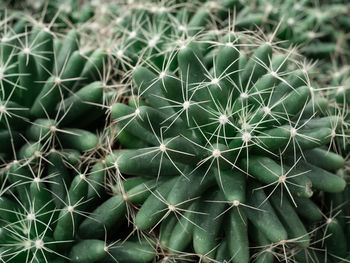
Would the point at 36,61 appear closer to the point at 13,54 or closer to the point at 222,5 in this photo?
the point at 13,54

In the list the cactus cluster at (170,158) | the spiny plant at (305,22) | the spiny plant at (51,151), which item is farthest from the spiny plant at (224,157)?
the spiny plant at (305,22)

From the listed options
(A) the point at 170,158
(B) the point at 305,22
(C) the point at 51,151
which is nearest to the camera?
(A) the point at 170,158

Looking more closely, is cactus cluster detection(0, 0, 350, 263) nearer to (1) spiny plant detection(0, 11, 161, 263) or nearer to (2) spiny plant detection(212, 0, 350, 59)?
(1) spiny plant detection(0, 11, 161, 263)

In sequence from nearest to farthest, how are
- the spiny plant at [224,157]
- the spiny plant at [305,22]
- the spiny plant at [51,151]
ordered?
the spiny plant at [224,157] → the spiny plant at [51,151] → the spiny plant at [305,22]

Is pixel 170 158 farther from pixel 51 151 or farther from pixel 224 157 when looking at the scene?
pixel 51 151

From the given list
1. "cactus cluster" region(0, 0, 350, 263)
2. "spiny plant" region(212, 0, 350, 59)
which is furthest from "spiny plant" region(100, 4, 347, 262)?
"spiny plant" region(212, 0, 350, 59)

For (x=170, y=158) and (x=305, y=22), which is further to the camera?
(x=305, y=22)

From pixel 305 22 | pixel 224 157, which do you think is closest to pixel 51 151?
pixel 224 157

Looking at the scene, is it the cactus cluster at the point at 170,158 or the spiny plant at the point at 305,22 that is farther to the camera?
the spiny plant at the point at 305,22

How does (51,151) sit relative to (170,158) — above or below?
below

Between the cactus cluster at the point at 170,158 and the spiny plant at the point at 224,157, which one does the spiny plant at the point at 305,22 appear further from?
the spiny plant at the point at 224,157
